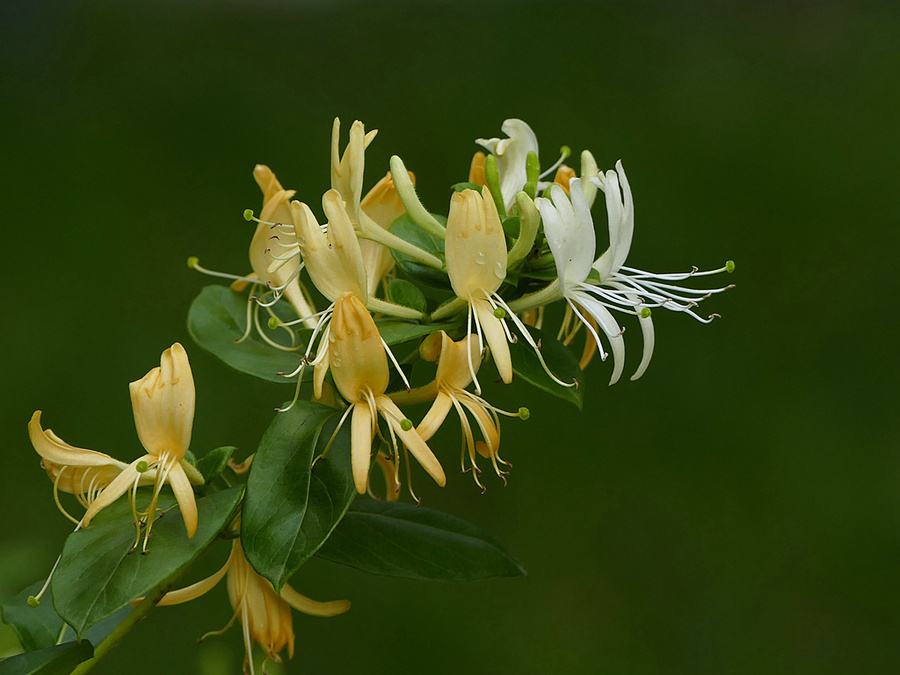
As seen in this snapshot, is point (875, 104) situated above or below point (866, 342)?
above

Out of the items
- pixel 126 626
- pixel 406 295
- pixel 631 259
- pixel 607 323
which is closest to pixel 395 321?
→ pixel 406 295

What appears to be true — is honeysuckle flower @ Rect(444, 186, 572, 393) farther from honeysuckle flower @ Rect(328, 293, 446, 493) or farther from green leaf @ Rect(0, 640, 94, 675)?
green leaf @ Rect(0, 640, 94, 675)

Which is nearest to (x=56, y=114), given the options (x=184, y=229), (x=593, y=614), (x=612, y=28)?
(x=184, y=229)

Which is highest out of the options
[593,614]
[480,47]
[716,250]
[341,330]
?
[480,47]

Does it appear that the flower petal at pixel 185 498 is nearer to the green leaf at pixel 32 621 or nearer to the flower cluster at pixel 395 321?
the flower cluster at pixel 395 321

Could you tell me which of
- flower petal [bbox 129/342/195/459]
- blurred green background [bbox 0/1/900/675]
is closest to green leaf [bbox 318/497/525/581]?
flower petal [bbox 129/342/195/459]

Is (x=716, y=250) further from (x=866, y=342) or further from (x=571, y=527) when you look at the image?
(x=571, y=527)
